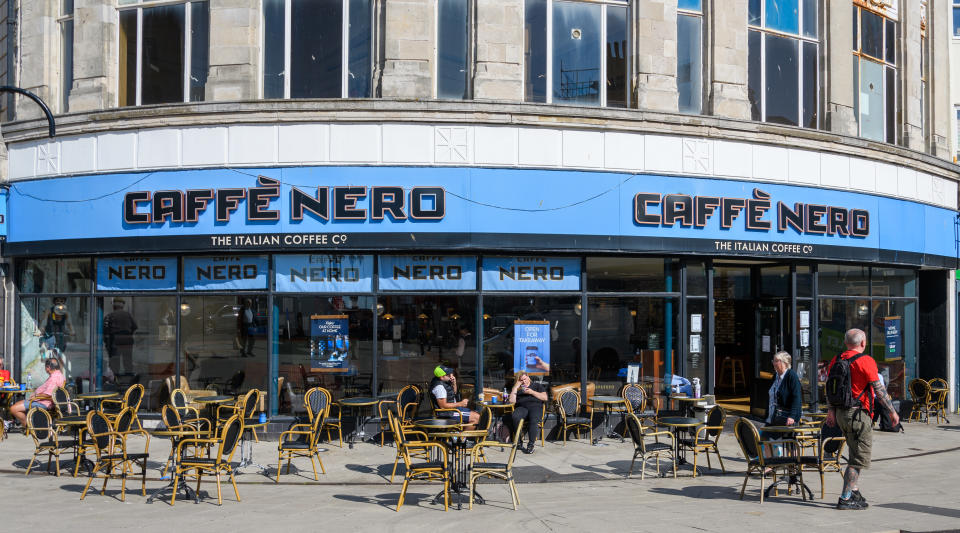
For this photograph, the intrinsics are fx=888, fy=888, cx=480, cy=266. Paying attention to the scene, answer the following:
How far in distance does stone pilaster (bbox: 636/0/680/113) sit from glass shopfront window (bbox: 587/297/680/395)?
3673mm

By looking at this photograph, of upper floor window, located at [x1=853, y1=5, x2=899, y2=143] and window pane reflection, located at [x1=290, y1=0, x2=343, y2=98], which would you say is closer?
window pane reflection, located at [x1=290, y1=0, x2=343, y2=98]

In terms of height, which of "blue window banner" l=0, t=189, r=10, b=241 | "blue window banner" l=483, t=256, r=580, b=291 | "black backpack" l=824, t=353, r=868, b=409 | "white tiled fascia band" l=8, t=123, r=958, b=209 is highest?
"white tiled fascia band" l=8, t=123, r=958, b=209

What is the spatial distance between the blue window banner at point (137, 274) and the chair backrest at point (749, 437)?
1010cm

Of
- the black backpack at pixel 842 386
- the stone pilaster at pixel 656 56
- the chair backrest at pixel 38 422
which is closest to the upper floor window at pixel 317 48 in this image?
the stone pilaster at pixel 656 56

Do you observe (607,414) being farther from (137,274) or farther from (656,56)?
(137,274)

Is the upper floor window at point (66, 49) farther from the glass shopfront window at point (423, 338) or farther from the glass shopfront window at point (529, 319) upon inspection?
the glass shopfront window at point (529, 319)

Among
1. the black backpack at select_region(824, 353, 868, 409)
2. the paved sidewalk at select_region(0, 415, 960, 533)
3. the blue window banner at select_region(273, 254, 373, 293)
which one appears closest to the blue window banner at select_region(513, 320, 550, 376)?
the paved sidewalk at select_region(0, 415, 960, 533)

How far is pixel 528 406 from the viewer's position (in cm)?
1413

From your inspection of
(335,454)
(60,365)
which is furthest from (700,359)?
(60,365)

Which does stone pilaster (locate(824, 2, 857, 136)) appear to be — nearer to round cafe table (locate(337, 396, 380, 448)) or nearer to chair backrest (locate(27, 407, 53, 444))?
round cafe table (locate(337, 396, 380, 448))

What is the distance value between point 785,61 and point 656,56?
3.41 metres

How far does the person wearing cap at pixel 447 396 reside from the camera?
13.4 metres

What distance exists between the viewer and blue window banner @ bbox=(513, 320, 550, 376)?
15.8 m

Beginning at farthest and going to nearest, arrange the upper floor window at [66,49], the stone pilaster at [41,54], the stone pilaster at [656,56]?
the upper floor window at [66,49] < the stone pilaster at [41,54] < the stone pilaster at [656,56]
